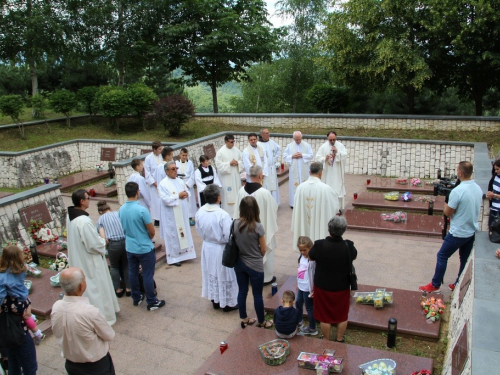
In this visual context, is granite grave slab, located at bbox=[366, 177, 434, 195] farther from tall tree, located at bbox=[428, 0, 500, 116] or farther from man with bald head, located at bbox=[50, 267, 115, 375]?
man with bald head, located at bbox=[50, 267, 115, 375]

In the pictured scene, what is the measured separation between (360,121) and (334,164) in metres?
7.08

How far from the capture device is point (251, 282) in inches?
206

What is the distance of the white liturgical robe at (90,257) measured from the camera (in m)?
5.36

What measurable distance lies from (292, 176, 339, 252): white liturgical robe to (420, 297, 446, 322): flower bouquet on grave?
173 cm

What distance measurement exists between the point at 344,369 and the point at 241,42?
17730mm

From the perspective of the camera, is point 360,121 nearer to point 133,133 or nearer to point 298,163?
point 298,163

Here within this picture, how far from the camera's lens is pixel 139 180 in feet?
29.5

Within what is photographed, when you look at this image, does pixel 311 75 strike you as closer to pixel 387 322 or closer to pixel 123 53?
pixel 123 53

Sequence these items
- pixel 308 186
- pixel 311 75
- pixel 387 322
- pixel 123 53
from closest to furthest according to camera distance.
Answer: pixel 387 322 → pixel 308 186 → pixel 123 53 → pixel 311 75

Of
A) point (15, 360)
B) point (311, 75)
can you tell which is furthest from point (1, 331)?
point (311, 75)

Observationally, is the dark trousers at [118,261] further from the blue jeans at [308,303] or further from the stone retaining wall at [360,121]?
the stone retaining wall at [360,121]

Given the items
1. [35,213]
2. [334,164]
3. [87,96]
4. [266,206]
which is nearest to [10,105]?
[87,96]

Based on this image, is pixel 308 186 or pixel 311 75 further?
pixel 311 75

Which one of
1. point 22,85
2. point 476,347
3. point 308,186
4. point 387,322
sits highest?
point 22,85
